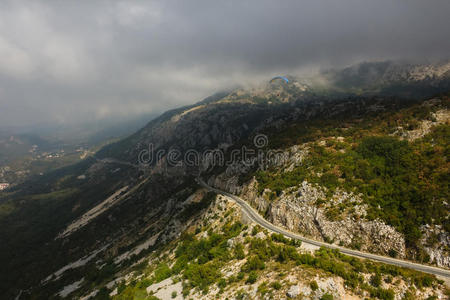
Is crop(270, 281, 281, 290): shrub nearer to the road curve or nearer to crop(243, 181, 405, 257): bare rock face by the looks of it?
the road curve

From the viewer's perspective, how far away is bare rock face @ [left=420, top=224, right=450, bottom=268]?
1287 inches

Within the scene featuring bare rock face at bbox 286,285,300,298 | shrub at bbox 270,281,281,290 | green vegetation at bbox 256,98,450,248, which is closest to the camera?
bare rock face at bbox 286,285,300,298

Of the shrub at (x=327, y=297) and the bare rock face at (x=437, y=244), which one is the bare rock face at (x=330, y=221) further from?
the shrub at (x=327, y=297)

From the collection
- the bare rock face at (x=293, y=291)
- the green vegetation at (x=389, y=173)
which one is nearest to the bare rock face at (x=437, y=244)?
the green vegetation at (x=389, y=173)

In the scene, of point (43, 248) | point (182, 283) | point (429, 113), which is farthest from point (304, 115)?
point (43, 248)

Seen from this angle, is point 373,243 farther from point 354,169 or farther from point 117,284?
point 117,284

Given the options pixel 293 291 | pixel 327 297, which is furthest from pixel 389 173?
pixel 293 291

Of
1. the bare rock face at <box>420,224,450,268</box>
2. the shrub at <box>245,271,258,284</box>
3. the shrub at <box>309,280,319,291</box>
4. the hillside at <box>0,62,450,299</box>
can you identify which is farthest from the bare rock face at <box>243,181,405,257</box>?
the shrub at <box>245,271,258,284</box>

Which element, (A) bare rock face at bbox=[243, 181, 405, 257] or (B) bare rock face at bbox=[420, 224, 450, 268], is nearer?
(B) bare rock face at bbox=[420, 224, 450, 268]

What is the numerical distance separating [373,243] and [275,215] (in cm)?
2270

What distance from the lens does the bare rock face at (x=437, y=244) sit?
107ft

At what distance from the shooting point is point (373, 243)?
39656mm

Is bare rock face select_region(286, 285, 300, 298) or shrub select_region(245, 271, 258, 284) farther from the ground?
bare rock face select_region(286, 285, 300, 298)

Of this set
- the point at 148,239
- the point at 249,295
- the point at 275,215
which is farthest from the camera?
the point at 148,239
